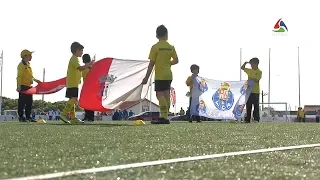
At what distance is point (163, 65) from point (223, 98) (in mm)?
5375

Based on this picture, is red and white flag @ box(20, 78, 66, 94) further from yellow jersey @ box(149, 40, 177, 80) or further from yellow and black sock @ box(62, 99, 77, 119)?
yellow jersey @ box(149, 40, 177, 80)

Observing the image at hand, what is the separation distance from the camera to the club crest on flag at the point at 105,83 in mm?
10031

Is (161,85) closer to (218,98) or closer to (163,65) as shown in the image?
(163,65)

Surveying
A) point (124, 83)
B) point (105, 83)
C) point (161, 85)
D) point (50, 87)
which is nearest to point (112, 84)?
point (105, 83)

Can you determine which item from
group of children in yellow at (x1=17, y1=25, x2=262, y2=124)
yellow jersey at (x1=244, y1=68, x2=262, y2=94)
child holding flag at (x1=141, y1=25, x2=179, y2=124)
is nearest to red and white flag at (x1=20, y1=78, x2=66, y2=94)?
group of children in yellow at (x1=17, y1=25, x2=262, y2=124)

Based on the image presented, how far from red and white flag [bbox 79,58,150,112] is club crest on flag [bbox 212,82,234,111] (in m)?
3.91

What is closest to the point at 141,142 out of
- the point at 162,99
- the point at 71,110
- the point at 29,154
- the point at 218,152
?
the point at 218,152

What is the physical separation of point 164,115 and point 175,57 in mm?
1155

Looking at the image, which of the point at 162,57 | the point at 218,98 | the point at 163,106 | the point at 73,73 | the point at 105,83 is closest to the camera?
the point at 163,106

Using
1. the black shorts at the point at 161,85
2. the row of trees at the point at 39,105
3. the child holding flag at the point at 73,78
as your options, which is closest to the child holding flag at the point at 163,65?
the black shorts at the point at 161,85

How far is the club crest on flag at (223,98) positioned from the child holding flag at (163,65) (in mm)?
5008

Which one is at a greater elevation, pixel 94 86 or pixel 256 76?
pixel 256 76

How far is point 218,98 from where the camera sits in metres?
13.9

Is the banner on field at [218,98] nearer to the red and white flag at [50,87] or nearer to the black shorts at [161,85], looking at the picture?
the red and white flag at [50,87]
